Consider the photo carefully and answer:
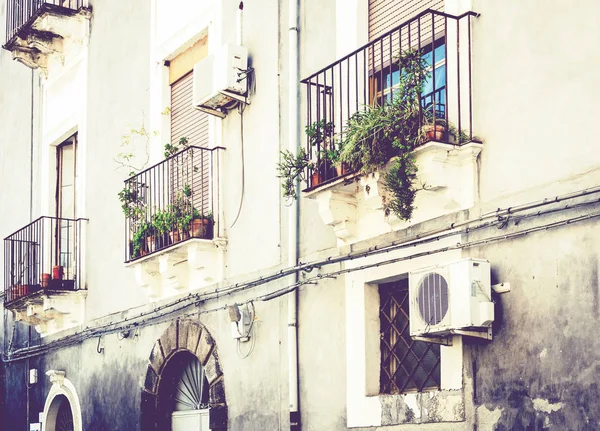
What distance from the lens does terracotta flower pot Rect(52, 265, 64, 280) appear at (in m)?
15.5

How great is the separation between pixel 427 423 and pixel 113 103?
23.8 ft

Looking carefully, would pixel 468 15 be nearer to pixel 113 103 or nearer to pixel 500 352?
pixel 500 352

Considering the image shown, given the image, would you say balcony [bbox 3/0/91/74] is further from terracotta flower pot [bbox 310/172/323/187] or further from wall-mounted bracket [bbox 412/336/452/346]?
wall-mounted bracket [bbox 412/336/452/346]

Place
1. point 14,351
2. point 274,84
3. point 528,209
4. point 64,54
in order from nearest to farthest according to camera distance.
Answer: point 528,209 < point 274,84 < point 64,54 < point 14,351

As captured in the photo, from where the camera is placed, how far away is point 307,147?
10680 mm

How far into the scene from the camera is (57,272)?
15500 mm

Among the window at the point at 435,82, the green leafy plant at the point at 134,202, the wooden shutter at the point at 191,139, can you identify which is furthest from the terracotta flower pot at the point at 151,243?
the window at the point at 435,82

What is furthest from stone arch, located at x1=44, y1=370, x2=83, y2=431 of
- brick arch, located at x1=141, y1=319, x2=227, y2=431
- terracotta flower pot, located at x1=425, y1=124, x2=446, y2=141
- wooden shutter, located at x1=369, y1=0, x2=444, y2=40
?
terracotta flower pot, located at x1=425, y1=124, x2=446, y2=141

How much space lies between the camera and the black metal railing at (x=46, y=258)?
15.5m

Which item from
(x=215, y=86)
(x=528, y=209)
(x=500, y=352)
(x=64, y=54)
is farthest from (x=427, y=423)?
(x=64, y=54)

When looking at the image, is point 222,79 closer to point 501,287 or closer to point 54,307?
point 501,287

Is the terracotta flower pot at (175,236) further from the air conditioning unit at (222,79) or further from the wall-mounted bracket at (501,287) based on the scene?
the wall-mounted bracket at (501,287)

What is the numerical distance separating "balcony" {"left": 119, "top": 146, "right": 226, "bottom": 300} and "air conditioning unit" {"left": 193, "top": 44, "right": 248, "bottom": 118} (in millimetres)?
491

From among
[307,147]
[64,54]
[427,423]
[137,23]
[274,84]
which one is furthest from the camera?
[64,54]
